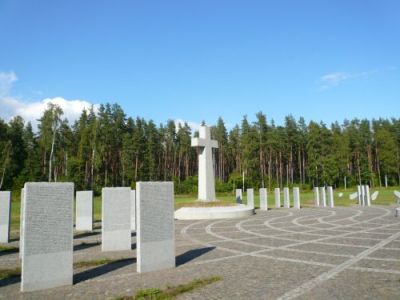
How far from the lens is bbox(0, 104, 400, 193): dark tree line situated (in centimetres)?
5969

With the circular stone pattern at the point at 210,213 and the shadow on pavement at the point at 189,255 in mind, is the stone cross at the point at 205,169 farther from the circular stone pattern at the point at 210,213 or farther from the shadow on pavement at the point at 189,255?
the shadow on pavement at the point at 189,255

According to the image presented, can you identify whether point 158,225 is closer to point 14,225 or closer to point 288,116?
point 14,225

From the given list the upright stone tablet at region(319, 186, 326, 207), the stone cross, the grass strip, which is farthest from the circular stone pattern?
the grass strip

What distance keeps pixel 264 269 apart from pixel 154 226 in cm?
307

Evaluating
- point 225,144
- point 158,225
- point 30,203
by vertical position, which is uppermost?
point 225,144

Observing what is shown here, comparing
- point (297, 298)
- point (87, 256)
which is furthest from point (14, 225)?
point (297, 298)

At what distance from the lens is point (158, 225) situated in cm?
883

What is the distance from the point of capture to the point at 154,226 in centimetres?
873

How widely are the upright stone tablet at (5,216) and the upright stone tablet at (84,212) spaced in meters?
3.44

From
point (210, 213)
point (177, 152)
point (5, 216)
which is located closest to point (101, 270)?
point (5, 216)

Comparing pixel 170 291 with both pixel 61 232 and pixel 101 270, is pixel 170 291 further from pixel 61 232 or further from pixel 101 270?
pixel 101 270

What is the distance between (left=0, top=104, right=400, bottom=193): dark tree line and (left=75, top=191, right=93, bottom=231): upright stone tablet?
38.6 meters

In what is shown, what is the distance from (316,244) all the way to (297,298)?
6063 millimetres

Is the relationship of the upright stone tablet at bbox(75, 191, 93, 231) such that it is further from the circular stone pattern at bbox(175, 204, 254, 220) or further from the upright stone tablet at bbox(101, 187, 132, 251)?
the circular stone pattern at bbox(175, 204, 254, 220)
